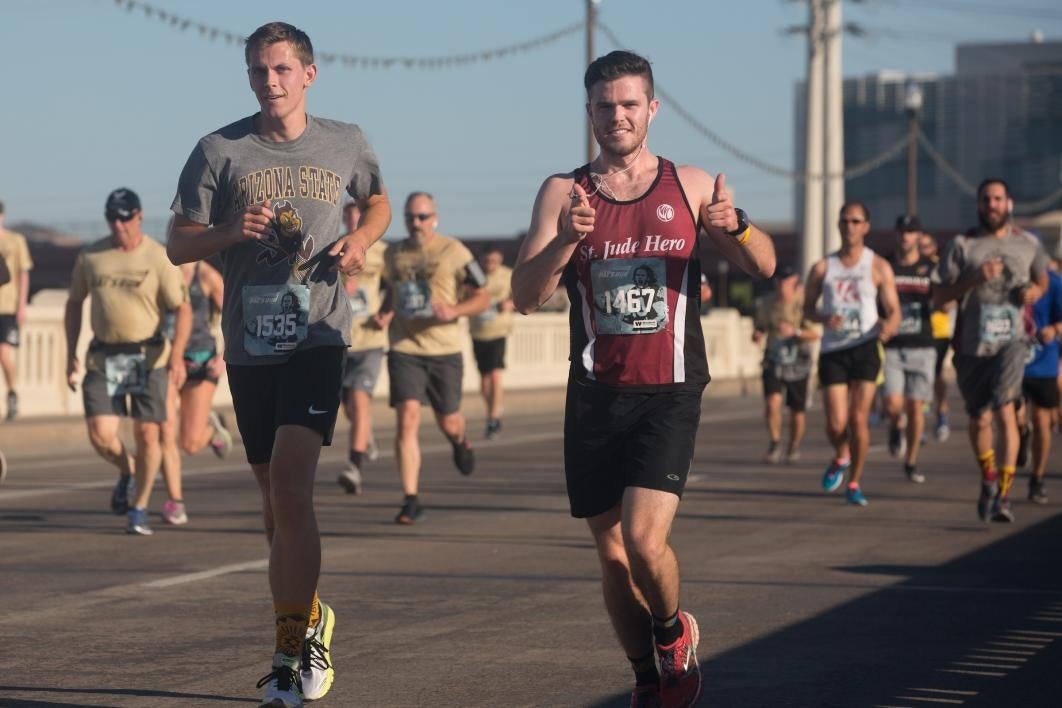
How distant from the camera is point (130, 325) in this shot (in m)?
12.1

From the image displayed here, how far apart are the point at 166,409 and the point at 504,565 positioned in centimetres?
291

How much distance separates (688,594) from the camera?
9188 mm

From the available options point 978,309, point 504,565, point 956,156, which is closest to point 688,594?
point 504,565

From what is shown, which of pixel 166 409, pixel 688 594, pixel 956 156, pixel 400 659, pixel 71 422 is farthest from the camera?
pixel 956 156

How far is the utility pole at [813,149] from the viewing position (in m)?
41.2

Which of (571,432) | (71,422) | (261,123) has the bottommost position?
(71,422)

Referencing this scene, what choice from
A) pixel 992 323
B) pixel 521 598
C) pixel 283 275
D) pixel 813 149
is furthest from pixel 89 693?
pixel 813 149

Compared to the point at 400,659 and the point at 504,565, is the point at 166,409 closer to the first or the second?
the point at 504,565

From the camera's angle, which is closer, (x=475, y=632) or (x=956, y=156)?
(x=475, y=632)

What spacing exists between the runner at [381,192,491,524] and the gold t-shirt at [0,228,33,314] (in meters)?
7.61

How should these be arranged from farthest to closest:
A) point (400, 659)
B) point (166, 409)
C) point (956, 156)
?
point (956, 156) → point (166, 409) → point (400, 659)

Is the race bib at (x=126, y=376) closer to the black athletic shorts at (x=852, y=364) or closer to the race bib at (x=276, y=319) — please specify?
the black athletic shorts at (x=852, y=364)

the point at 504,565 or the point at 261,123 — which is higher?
the point at 261,123

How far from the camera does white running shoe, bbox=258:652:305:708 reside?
6164 mm
